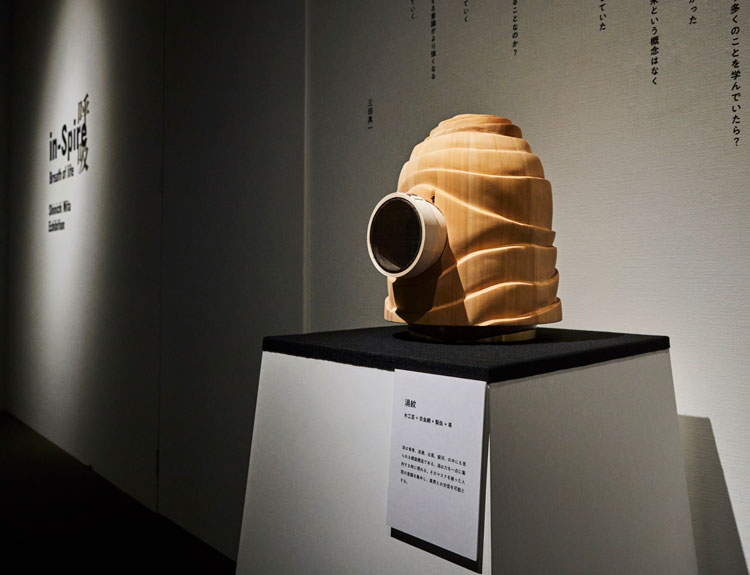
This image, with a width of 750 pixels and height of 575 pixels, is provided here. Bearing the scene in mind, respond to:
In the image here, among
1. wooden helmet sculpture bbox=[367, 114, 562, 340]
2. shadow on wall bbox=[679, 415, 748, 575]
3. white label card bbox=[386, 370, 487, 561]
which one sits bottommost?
shadow on wall bbox=[679, 415, 748, 575]

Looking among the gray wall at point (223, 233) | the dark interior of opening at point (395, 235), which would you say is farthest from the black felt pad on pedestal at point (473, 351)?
the gray wall at point (223, 233)

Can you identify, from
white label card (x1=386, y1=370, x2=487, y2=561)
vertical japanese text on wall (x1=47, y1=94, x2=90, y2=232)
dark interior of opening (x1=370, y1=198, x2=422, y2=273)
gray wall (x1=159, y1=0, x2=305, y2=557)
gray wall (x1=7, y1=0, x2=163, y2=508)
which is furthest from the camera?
vertical japanese text on wall (x1=47, y1=94, x2=90, y2=232)

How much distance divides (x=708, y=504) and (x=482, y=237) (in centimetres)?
63

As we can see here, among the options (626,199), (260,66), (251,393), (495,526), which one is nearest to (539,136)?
(626,199)

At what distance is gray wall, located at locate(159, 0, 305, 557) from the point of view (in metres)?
1.91

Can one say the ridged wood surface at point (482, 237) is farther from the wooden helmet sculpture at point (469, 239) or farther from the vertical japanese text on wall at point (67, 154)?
the vertical japanese text on wall at point (67, 154)

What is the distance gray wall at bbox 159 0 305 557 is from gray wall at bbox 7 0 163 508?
178 mm

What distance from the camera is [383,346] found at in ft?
2.93

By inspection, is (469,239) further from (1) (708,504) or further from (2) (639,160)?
(1) (708,504)

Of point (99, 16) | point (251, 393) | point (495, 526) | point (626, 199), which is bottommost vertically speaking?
point (251, 393)

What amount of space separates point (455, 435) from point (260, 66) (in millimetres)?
1619

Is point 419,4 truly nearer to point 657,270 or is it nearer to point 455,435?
point 657,270

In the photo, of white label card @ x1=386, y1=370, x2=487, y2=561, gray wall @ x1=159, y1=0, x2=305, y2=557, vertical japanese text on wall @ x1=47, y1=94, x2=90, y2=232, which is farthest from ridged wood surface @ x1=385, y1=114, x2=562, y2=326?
vertical japanese text on wall @ x1=47, y1=94, x2=90, y2=232

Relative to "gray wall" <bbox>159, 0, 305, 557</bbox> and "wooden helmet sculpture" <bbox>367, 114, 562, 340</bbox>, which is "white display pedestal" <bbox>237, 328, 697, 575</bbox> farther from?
"gray wall" <bbox>159, 0, 305, 557</bbox>
